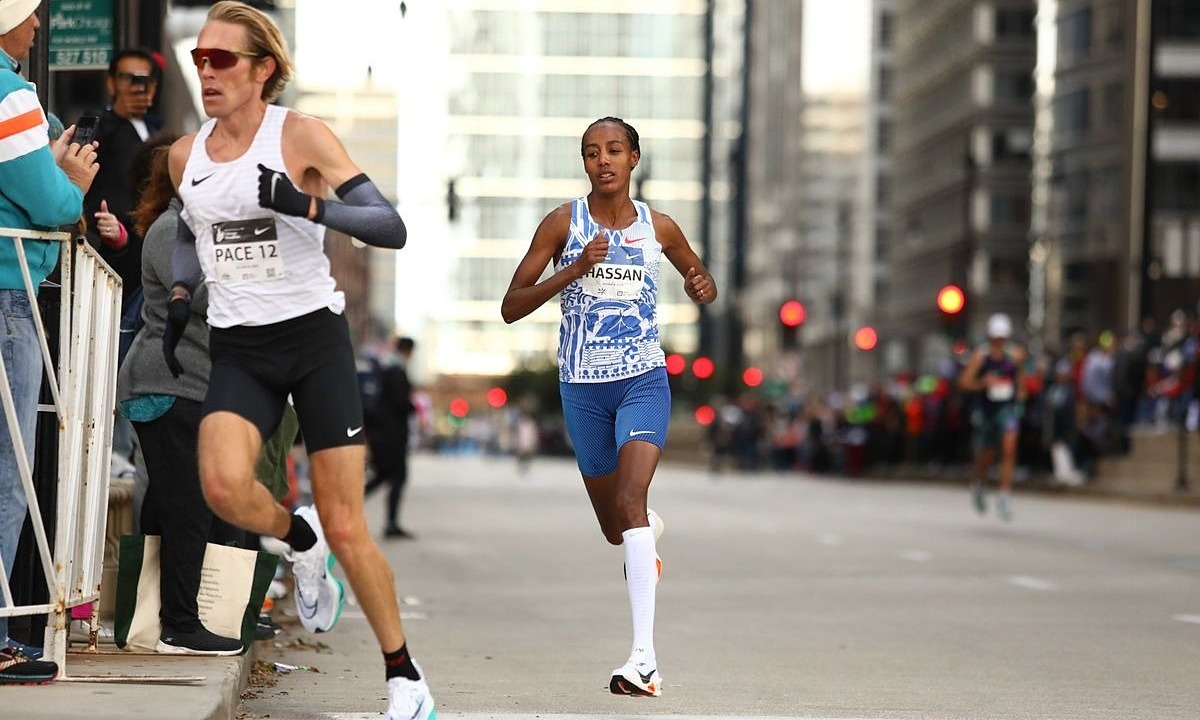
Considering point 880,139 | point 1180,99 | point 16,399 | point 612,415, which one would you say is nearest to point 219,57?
point 16,399

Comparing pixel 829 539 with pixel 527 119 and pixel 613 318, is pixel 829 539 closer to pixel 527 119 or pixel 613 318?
pixel 613 318

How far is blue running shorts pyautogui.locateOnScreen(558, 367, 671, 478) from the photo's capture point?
305 inches

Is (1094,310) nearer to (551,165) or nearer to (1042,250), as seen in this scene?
(1042,250)

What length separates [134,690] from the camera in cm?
658

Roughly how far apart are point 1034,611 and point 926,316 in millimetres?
93330

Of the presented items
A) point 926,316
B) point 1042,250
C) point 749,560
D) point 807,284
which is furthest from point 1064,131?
point 749,560

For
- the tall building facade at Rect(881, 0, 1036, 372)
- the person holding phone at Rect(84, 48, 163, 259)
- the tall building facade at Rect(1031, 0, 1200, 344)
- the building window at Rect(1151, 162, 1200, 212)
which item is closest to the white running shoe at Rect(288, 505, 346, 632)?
the person holding phone at Rect(84, 48, 163, 259)

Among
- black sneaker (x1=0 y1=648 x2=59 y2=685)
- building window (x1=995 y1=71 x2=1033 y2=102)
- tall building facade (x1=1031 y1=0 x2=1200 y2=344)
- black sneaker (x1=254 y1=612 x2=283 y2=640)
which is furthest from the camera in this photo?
building window (x1=995 y1=71 x2=1033 y2=102)

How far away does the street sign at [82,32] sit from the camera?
12.0m

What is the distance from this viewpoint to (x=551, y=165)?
191 m

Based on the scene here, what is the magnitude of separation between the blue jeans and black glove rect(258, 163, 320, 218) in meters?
0.90

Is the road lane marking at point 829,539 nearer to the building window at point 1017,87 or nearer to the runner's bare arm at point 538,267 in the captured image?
the runner's bare arm at point 538,267

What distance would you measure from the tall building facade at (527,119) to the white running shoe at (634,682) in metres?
179

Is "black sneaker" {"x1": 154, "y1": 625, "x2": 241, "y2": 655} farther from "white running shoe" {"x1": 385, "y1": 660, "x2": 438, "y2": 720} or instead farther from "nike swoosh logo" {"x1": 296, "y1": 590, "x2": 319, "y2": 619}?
"white running shoe" {"x1": 385, "y1": 660, "x2": 438, "y2": 720}
